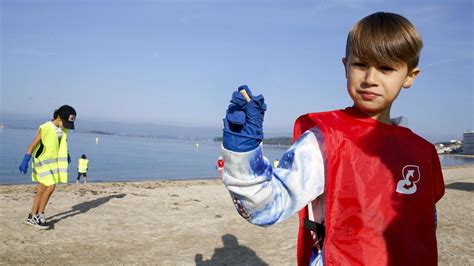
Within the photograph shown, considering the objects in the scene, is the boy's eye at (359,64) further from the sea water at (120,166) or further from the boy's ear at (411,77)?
the sea water at (120,166)

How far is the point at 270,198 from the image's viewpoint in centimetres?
137

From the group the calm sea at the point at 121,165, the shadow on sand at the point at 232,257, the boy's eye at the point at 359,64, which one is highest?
the boy's eye at the point at 359,64

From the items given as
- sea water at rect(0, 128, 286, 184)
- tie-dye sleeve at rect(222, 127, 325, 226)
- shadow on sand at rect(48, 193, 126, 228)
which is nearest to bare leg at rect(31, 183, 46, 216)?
shadow on sand at rect(48, 193, 126, 228)

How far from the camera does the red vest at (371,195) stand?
5.21 ft

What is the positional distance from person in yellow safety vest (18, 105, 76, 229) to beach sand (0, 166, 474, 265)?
0.42 m

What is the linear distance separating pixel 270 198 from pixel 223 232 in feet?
24.1

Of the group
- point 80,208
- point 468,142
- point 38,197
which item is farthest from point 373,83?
point 468,142

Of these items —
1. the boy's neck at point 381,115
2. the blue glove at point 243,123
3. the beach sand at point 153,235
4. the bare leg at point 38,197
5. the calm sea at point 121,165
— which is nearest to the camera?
the blue glove at point 243,123

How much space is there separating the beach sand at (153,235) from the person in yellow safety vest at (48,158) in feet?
1.37

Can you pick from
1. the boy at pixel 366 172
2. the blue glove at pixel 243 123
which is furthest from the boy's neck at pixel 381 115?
the blue glove at pixel 243 123

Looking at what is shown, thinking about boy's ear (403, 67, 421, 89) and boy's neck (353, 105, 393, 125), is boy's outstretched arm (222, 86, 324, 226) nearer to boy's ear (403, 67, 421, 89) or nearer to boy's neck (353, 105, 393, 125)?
boy's neck (353, 105, 393, 125)

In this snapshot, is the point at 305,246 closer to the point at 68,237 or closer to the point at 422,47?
the point at 422,47

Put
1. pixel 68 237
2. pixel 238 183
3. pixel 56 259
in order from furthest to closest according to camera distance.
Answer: pixel 68 237 → pixel 56 259 → pixel 238 183

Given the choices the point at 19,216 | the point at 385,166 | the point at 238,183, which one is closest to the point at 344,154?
the point at 385,166
